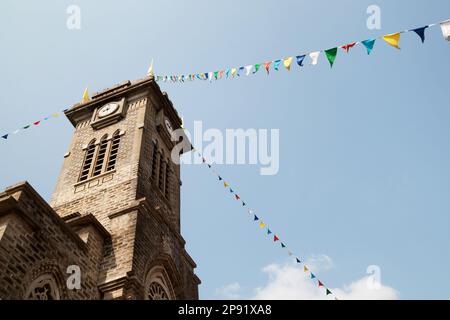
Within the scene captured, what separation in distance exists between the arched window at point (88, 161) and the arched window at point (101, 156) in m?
0.30

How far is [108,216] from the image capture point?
591 inches

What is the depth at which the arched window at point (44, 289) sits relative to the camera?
10.4 meters

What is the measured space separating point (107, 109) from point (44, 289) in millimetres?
12128

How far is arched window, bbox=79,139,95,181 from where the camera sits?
726 inches

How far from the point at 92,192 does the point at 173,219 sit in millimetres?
3484

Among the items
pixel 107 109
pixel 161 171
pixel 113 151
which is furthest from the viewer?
pixel 107 109

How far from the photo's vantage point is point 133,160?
1741 cm

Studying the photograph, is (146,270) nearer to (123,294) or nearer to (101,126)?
(123,294)

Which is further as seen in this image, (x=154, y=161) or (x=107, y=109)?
(x=107, y=109)

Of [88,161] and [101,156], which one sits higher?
[101,156]

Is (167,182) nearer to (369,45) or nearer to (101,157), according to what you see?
(101,157)

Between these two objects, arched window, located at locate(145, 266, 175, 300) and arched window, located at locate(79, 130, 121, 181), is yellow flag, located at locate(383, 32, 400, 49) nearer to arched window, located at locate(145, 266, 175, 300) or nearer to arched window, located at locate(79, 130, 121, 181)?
arched window, located at locate(145, 266, 175, 300)

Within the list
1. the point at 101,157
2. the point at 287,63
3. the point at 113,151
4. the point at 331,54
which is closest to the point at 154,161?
the point at 113,151
